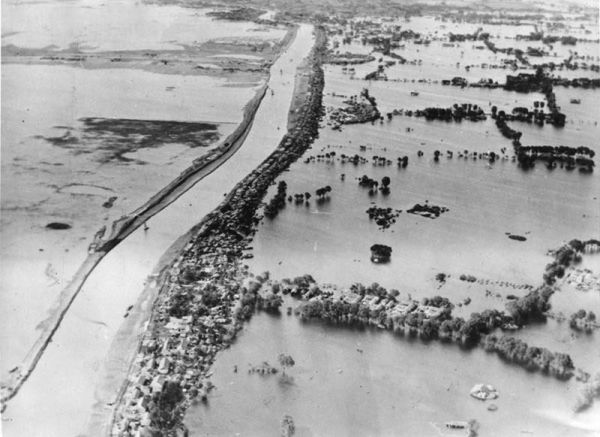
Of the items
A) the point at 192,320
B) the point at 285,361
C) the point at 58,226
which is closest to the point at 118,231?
the point at 58,226

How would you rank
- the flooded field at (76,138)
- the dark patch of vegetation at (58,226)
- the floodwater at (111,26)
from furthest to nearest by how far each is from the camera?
the floodwater at (111,26)
the dark patch of vegetation at (58,226)
the flooded field at (76,138)

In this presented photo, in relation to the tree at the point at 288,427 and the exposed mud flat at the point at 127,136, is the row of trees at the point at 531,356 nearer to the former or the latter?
the tree at the point at 288,427

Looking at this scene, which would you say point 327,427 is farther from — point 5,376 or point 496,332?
point 5,376

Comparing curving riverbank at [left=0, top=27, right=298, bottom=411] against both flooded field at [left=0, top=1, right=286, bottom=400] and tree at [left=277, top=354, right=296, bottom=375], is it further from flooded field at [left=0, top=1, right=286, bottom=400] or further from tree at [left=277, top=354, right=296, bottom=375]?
tree at [left=277, top=354, right=296, bottom=375]

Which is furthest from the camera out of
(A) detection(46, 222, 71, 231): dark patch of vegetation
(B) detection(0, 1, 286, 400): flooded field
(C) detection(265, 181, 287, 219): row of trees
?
(C) detection(265, 181, 287, 219): row of trees

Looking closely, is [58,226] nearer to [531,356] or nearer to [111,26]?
[531,356]

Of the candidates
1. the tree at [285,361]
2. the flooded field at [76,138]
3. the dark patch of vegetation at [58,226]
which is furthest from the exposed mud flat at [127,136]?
the tree at [285,361]

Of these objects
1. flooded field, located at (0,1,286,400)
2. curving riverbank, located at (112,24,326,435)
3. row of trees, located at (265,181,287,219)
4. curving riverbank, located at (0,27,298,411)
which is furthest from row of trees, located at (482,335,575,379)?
flooded field, located at (0,1,286,400)
